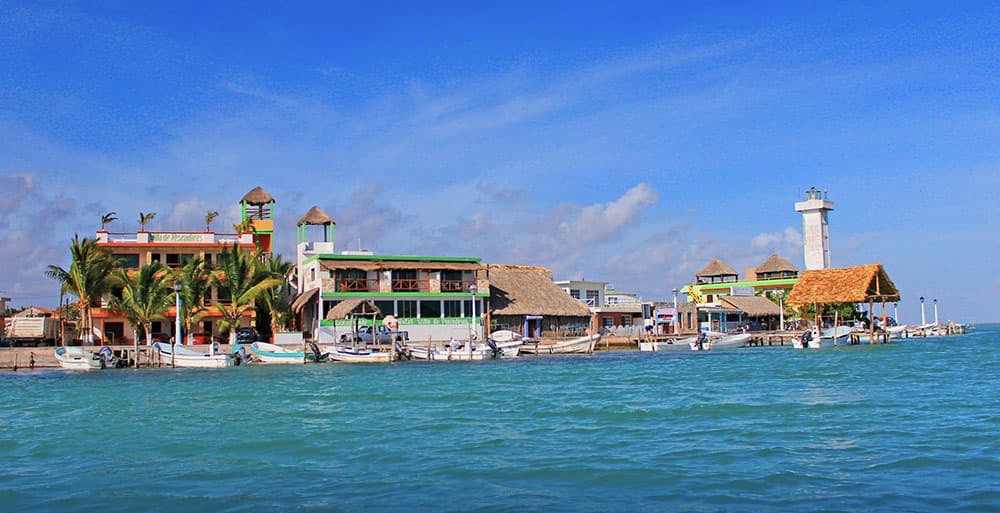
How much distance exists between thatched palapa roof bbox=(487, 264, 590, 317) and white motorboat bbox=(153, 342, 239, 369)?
17860mm

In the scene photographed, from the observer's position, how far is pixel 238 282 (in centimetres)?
4494

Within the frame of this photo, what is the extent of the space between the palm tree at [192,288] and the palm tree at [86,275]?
11.3 feet

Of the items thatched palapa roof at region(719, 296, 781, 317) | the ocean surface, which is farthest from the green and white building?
thatched palapa roof at region(719, 296, 781, 317)

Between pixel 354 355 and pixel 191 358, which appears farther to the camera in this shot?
pixel 354 355

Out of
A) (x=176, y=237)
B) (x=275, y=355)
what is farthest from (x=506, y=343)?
(x=176, y=237)

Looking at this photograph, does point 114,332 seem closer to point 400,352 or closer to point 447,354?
point 400,352

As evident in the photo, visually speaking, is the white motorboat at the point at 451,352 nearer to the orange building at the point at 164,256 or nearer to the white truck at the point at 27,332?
the orange building at the point at 164,256

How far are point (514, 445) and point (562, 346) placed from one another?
34598 millimetres

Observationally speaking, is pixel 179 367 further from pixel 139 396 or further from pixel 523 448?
pixel 523 448

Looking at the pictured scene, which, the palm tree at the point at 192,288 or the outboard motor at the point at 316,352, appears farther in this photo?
the palm tree at the point at 192,288

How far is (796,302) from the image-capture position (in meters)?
54.3

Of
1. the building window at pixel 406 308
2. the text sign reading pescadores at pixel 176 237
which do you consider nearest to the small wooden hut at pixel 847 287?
the building window at pixel 406 308

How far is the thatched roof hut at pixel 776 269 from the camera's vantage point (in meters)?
83.2

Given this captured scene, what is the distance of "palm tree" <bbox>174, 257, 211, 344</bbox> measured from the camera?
4428cm
